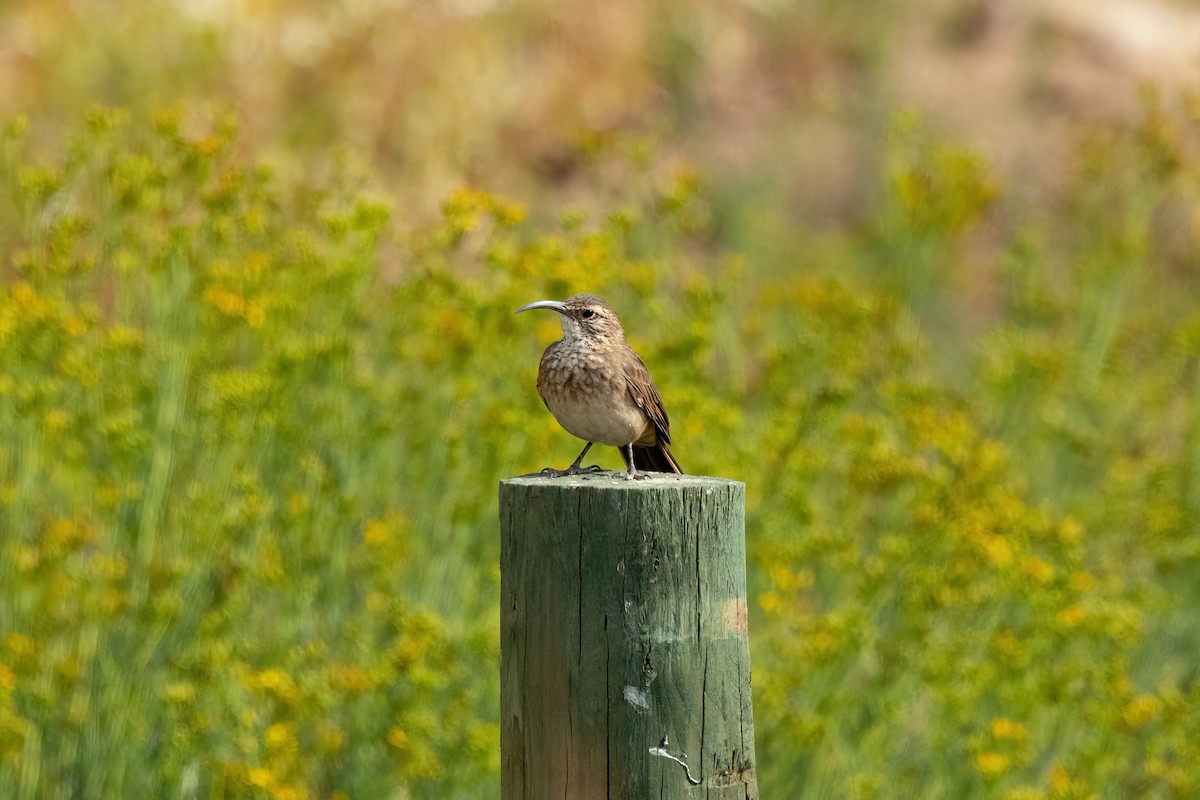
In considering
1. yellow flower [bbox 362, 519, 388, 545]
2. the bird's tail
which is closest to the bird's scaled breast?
the bird's tail

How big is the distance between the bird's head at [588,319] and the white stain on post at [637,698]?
5.12ft

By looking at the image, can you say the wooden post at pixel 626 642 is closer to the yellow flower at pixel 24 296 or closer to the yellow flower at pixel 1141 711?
the yellow flower at pixel 1141 711

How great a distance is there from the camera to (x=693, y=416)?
17.1ft

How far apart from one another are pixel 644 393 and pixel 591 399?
0.18 meters

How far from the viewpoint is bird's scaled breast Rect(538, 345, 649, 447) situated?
3.95 meters

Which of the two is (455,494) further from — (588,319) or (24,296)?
(24,296)

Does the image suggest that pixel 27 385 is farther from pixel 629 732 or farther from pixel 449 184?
pixel 449 184

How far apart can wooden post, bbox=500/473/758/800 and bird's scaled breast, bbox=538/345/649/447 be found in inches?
45.1

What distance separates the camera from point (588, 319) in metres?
4.15

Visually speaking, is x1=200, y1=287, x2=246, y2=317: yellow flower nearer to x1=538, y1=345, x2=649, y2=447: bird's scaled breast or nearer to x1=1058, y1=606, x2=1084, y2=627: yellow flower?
x1=538, y1=345, x2=649, y2=447: bird's scaled breast

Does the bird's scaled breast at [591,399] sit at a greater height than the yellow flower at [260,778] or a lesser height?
greater

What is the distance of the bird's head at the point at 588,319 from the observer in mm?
4121

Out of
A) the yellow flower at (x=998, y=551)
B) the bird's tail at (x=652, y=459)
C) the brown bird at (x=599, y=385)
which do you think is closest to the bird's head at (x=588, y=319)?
the brown bird at (x=599, y=385)

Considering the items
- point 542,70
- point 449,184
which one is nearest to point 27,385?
point 449,184
